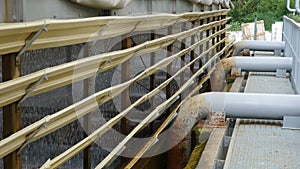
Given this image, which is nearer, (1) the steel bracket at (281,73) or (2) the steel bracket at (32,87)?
(2) the steel bracket at (32,87)

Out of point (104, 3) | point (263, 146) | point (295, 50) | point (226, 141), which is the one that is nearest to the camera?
point (104, 3)

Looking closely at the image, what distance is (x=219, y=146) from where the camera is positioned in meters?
6.20

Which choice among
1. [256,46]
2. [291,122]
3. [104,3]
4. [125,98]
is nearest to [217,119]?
[291,122]

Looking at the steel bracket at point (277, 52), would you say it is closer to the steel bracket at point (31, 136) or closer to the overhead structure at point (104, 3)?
the overhead structure at point (104, 3)

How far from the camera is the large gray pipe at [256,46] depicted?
1375 cm

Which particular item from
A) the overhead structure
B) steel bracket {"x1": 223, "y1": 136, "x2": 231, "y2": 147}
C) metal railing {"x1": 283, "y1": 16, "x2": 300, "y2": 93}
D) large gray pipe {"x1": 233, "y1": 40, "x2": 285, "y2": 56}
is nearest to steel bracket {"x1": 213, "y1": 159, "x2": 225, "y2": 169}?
steel bracket {"x1": 223, "y1": 136, "x2": 231, "y2": 147}

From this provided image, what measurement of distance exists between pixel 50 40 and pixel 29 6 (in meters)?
0.26

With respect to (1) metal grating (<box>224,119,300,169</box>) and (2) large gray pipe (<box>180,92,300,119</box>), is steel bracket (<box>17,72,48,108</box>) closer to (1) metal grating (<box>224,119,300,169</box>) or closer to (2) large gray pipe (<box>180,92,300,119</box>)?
(1) metal grating (<box>224,119,300,169</box>)

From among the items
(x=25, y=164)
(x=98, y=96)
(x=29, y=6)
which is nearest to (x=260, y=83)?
(x=25, y=164)

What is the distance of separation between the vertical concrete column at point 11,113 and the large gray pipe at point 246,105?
3806mm

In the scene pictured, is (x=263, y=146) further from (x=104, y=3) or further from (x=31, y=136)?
(x=31, y=136)

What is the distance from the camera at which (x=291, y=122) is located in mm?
6555

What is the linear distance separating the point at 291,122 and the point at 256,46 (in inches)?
297

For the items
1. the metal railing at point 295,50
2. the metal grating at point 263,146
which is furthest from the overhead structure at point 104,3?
the metal railing at point 295,50
